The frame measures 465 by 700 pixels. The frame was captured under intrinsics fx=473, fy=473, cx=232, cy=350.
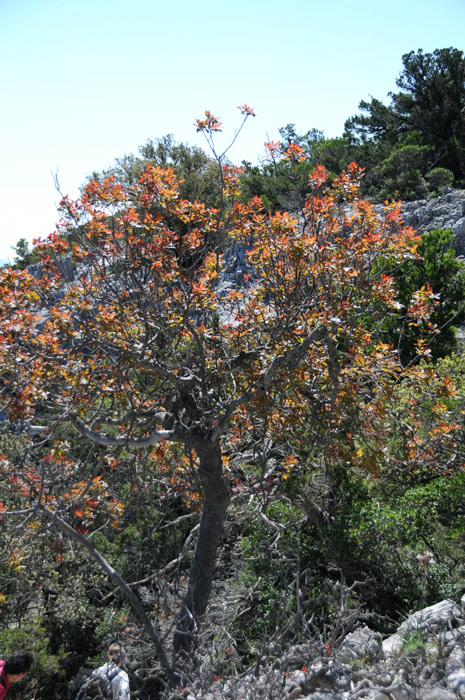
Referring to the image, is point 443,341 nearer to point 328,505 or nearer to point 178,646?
point 328,505

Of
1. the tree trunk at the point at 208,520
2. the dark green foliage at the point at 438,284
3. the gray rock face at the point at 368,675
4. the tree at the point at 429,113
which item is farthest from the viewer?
the tree at the point at 429,113

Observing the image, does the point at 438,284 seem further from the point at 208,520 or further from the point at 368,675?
the point at 368,675

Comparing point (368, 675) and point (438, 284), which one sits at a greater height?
point (438, 284)

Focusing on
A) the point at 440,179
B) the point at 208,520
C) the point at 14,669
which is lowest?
the point at 14,669

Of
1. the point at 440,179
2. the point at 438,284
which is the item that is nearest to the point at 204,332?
the point at 438,284

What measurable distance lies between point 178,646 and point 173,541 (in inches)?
201

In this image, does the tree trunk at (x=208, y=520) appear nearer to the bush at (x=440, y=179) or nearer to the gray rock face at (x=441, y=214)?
the gray rock face at (x=441, y=214)

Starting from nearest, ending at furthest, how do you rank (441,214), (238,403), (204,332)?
(238,403), (204,332), (441,214)

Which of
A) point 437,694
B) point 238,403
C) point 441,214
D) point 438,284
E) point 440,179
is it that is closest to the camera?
point 437,694

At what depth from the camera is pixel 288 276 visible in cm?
572

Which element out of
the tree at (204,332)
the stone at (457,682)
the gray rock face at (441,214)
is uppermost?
the gray rock face at (441,214)

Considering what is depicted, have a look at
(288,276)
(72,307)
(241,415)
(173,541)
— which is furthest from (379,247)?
(173,541)

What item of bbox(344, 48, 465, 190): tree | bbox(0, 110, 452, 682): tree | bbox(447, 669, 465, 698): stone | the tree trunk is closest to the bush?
bbox(344, 48, 465, 190): tree

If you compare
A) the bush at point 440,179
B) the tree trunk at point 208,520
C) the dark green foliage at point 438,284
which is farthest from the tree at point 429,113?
the tree trunk at point 208,520
